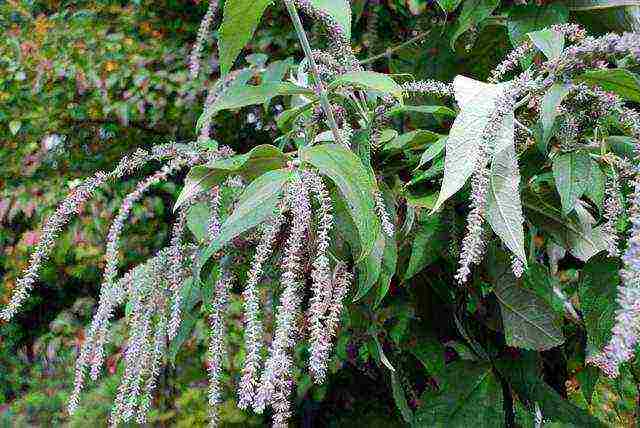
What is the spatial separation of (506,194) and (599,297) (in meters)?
0.19

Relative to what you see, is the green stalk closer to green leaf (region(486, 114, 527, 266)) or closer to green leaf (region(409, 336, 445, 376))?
green leaf (region(486, 114, 527, 266))

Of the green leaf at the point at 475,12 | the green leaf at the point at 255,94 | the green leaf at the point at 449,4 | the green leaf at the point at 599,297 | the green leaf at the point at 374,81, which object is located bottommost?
the green leaf at the point at 599,297

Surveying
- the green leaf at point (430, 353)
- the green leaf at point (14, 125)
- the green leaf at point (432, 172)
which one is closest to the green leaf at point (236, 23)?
the green leaf at point (432, 172)

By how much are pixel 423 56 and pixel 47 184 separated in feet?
5.97

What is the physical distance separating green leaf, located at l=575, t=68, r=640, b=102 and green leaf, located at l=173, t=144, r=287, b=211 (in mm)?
273

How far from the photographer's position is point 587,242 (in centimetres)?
70

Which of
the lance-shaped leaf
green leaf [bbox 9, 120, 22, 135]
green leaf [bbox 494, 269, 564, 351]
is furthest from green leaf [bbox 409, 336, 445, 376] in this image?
green leaf [bbox 9, 120, 22, 135]

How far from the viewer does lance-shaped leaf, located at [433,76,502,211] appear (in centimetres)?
50

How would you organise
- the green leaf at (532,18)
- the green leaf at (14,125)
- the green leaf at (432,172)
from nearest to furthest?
1. the green leaf at (432,172)
2. the green leaf at (532,18)
3. the green leaf at (14,125)

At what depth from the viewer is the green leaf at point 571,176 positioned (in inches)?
22.8

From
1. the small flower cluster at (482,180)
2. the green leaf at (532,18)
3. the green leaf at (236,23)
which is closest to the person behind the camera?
the small flower cluster at (482,180)

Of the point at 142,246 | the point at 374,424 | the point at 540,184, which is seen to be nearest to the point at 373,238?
the point at 540,184

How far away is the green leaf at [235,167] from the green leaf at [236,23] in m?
0.09

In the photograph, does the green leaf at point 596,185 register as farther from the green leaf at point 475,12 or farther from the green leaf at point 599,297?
the green leaf at point 475,12
